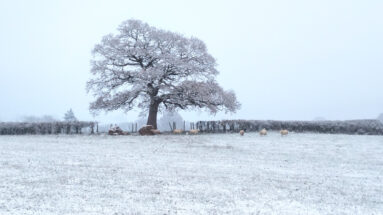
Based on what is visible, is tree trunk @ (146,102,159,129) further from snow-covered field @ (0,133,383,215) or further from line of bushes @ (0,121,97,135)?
snow-covered field @ (0,133,383,215)

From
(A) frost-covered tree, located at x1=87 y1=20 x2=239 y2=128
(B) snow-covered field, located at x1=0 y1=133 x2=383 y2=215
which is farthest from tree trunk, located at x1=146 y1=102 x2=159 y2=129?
(B) snow-covered field, located at x1=0 y1=133 x2=383 y2=215

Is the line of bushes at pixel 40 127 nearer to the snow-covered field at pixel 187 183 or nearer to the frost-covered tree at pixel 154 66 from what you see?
the frost-covered tree at pixel 154 66

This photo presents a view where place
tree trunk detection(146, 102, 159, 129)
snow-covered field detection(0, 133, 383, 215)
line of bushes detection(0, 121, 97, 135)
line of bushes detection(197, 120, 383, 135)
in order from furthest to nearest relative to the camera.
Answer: line of bushes detection(197, 120, 383, 135) < tree trunk detection(146, 102, 159, 129) < line of bushes detection(0, 121, 97, 135) < snow-covered field detection(0, 133, 383, 215)

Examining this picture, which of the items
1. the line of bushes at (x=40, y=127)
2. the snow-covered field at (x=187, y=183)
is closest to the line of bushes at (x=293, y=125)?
the line of bushes at (x=40, y=127)

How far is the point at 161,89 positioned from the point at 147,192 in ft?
65.9

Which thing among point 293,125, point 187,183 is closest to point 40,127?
point 187,183

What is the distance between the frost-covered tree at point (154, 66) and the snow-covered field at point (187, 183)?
13.5 metres

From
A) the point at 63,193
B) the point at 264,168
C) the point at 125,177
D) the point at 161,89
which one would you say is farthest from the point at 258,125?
Result: the point at 63,193

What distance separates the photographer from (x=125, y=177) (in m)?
9.52

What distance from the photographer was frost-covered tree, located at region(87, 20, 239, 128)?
27.4 m

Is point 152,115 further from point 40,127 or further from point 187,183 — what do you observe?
point 187,183

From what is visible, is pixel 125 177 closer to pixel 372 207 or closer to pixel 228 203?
pixel 228 203

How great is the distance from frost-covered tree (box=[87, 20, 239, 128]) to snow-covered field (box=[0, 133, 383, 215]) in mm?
13533

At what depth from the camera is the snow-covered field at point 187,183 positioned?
22.7ft
